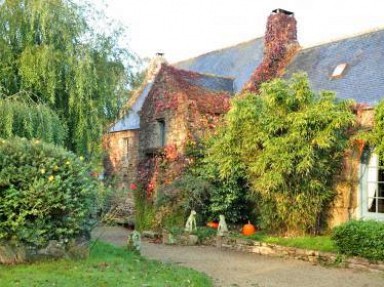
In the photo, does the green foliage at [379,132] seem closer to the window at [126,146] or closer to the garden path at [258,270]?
the garden path at [258,270]

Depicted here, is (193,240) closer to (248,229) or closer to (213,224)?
(213,224)

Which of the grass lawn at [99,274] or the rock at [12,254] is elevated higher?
the rock at [12,254]

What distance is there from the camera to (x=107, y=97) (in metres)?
12.8

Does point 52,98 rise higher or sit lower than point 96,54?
lower

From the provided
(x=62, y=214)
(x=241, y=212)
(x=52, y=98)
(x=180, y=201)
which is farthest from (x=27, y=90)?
(x=241, y=212)

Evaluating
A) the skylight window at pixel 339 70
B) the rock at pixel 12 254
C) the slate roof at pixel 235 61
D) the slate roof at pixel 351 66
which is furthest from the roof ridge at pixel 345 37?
the rock at pixel 12 254

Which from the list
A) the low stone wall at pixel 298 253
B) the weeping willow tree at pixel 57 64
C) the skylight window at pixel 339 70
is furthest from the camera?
the skylight window at pixel 339 70

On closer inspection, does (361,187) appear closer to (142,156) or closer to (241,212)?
(241,212)

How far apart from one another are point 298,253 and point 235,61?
11284 millimetres

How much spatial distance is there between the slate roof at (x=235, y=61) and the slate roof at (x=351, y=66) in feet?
6.03

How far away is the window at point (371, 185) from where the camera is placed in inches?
490

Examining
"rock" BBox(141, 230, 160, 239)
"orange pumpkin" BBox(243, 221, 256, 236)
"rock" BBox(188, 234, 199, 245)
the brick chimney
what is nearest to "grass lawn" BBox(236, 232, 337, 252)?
"orange pumpkin" BBox(243, 221, 256, 236)

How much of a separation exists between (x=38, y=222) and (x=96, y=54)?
6.15 m

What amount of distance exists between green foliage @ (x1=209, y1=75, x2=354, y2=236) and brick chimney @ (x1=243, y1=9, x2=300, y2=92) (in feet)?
16.8
